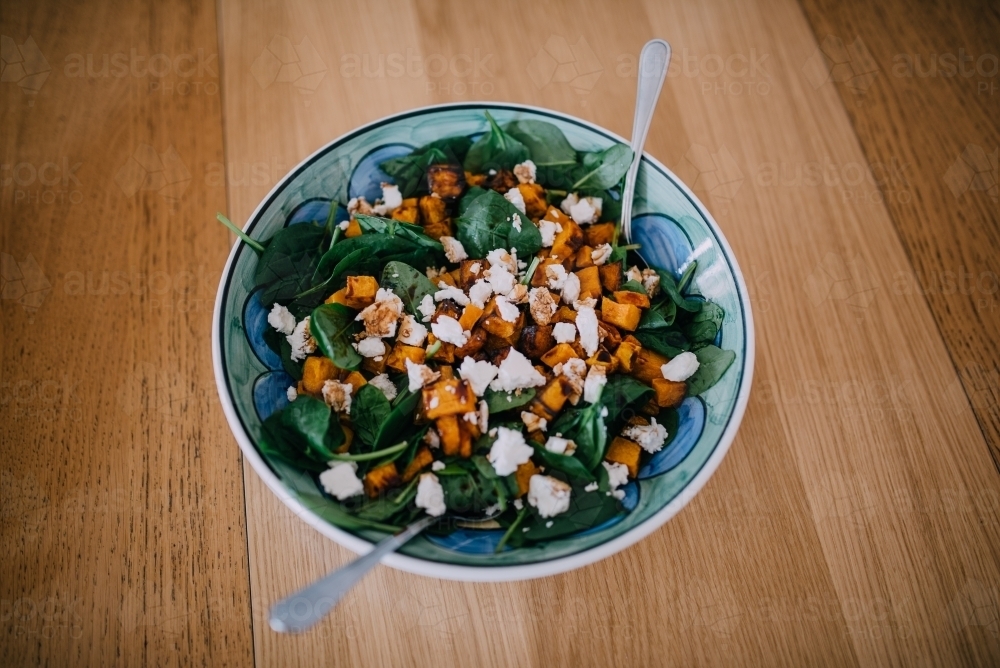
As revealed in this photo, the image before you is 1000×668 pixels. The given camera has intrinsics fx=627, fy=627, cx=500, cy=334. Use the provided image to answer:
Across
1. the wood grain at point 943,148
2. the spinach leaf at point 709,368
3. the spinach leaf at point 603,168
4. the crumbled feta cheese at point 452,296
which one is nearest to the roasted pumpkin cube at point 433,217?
the crumbled feta cheese at point 452,296

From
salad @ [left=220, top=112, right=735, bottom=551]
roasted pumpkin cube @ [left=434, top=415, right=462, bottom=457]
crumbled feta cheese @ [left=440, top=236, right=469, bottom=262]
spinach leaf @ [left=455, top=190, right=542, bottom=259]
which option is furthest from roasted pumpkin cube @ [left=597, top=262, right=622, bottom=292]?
roasted pumpkin cube @ [left=434, top=415, right=462, bottom=457]

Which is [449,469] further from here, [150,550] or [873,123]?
[873,123]

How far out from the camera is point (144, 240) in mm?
1104

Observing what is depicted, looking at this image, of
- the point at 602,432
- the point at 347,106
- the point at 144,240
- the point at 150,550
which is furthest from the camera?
the point at 347,106

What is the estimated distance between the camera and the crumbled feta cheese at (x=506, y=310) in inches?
33.7

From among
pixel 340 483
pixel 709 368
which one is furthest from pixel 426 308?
pixel 709 368

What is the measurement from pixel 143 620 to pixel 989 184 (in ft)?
5.48

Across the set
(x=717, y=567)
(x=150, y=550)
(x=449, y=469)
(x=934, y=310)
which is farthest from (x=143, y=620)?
(x=934, y=310)

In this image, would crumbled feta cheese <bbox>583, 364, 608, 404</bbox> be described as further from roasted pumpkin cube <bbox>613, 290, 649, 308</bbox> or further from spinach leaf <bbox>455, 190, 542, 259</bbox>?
spinach leaf <bbox>455, 190, 542, 259</bbox>

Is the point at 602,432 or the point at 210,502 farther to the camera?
the point at 210,502

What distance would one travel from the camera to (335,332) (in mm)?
828

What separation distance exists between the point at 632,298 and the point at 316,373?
0.45m

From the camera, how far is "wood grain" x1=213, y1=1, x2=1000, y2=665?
0.89 metres

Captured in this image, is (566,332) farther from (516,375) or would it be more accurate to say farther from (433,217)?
(433,217)
